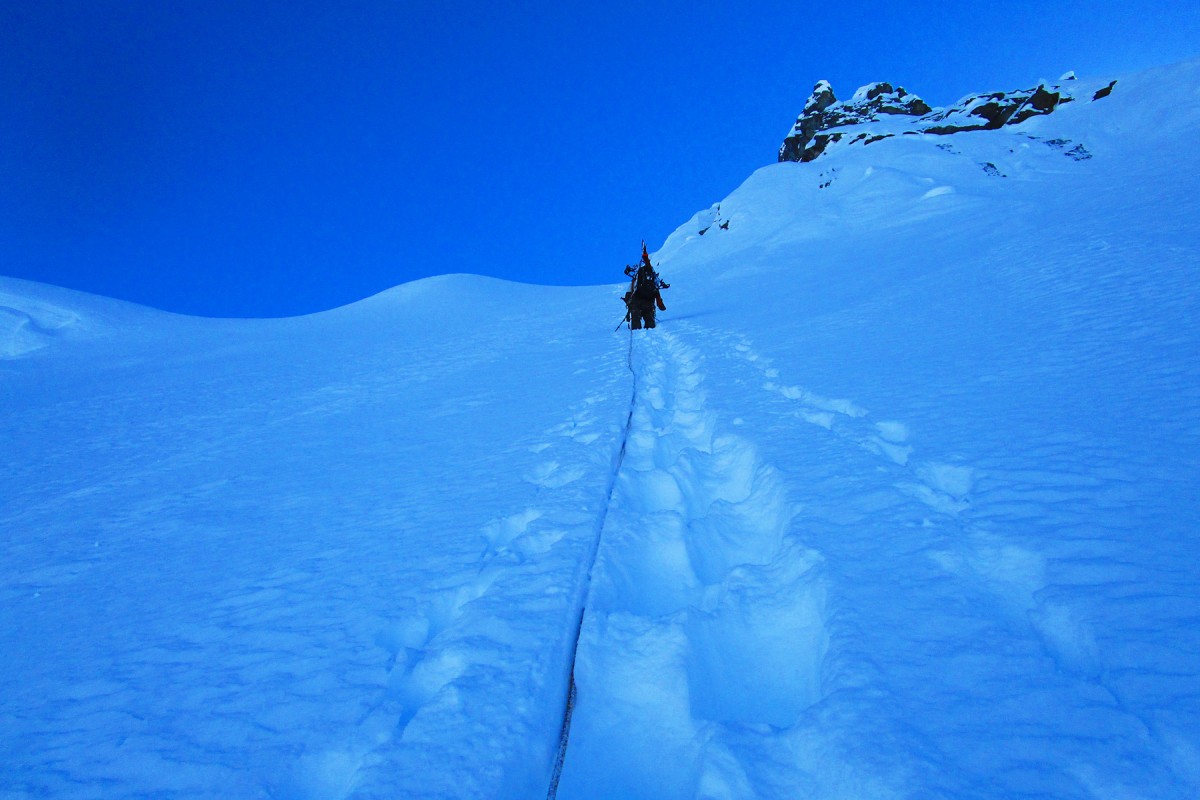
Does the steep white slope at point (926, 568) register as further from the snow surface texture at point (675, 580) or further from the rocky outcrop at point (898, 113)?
the rocky outcrop at point (898, 113)

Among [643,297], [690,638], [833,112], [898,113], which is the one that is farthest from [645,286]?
[833,112]

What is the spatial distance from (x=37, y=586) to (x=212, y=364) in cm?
1007

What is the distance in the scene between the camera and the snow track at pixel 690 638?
146 cm

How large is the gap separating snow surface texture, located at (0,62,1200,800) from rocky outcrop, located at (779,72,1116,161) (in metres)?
40.9

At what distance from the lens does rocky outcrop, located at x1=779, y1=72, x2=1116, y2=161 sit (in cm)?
3466

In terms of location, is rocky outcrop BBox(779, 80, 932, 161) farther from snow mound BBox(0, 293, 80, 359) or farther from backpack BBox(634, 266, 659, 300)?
snow mound BBox(0, 293, 80, 359)

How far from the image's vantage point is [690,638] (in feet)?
5.75

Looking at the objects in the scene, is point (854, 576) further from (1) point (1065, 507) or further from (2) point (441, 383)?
(2) point (441, 383)

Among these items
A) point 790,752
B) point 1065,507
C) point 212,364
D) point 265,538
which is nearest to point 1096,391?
point 1065,507

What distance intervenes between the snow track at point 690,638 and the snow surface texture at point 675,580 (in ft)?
0.04

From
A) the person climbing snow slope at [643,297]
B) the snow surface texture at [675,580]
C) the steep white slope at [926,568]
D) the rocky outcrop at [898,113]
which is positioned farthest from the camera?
the rocky outcrop at [898,113]

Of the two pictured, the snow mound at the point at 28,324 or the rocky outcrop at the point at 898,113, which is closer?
the snow mound at the point at 28,324

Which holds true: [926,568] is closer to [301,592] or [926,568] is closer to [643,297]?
[301,592]

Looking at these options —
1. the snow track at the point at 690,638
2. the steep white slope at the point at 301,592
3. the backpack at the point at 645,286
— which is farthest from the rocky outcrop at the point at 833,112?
the snow track at the point at 690,638
